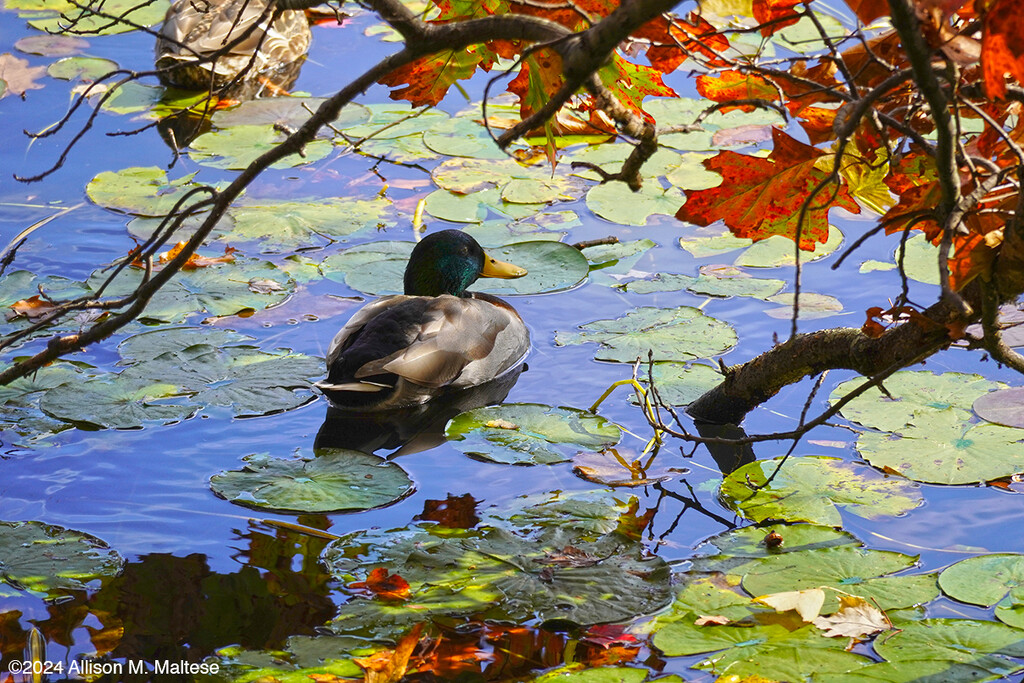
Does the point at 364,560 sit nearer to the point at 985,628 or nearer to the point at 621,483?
the point at 621,483

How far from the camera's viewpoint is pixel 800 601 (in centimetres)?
281

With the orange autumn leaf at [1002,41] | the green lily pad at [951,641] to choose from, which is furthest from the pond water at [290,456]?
the orange autumn leaf at [1002,41]

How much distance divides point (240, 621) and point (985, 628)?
6.30 feet

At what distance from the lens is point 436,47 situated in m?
1.79

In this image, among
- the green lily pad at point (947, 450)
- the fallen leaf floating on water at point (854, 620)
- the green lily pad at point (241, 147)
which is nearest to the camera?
the fallen leaf floating on water at point (854, 620)

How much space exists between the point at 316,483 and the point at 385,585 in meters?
0.61

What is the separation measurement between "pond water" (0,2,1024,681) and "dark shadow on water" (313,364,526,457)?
0.24 feet

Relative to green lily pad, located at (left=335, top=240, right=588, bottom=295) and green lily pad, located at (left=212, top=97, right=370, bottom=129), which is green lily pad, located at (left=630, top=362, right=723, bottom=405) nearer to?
green lily pad, located at (left=335, top=240, right=588, bottom=295)

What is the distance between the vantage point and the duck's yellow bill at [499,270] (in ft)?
15.8

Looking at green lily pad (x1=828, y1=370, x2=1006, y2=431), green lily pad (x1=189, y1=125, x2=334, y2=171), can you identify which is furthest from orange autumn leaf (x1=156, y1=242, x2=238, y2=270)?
green lily pad (x1=828, y1=370, x2=1006, y2=431)

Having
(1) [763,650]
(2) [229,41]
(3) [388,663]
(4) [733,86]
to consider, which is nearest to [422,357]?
(3) [388,663]

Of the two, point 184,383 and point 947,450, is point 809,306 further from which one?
point 184,383

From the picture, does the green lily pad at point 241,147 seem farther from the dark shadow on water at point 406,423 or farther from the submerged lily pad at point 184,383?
the dark shadow on water at point 406,423

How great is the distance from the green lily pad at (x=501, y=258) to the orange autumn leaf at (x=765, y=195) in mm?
2605
